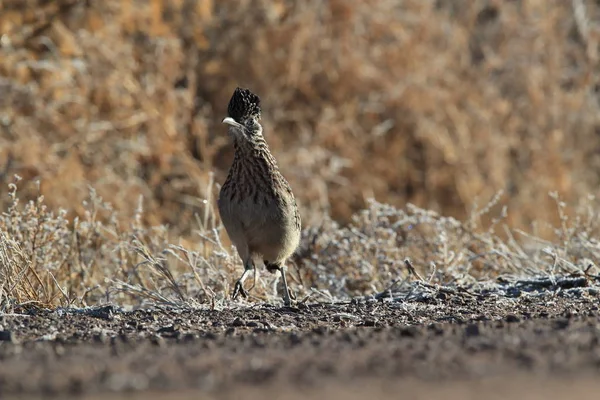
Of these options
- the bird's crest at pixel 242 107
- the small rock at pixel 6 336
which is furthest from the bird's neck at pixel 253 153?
the small rock at pixel 6 336

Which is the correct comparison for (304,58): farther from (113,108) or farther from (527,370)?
(527,370)

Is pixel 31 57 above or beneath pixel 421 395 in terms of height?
above

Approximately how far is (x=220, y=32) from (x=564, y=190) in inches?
155

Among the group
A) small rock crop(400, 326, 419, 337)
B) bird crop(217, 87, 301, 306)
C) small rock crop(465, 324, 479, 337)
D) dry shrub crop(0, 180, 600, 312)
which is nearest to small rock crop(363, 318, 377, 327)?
small rock crop(400, 326, 419, 337)

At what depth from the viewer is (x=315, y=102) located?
1209cm

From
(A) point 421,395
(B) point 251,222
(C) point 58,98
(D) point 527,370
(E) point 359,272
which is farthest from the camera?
(C) point 58,98

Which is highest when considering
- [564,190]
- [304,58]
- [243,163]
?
[304,58]

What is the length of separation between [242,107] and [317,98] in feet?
17.6

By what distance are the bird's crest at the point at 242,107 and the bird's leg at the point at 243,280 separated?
85 centimetres

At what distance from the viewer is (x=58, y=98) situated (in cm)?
1048

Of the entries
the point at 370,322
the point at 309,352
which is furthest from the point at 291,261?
the point at 309,352

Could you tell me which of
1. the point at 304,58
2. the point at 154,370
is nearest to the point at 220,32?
the point at 304,58

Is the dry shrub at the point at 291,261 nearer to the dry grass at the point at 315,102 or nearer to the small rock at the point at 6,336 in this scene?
the small rock at the point at 6,336

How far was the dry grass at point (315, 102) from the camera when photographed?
10383 mm
